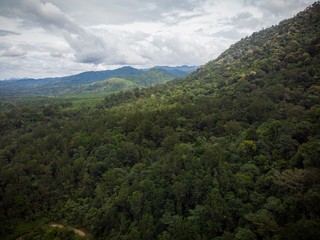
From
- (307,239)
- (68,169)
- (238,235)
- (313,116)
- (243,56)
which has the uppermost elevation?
(243,56)

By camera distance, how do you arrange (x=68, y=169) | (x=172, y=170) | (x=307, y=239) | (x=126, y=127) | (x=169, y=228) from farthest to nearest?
(x=126, y=127) < (x=68, y=169) < (x=172, y=170) < (x=169, y=228) < (x=307, y=239)

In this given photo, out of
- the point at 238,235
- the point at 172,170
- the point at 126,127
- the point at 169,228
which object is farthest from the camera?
the point at 126,127

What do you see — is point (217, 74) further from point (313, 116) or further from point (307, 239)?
point (307, 239)

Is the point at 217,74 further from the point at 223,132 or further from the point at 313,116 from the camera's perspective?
the point at 313,116

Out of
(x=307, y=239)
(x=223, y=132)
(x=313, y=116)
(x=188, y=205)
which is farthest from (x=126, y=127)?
(x=307, y=239)

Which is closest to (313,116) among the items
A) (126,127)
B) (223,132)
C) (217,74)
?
(223,132)

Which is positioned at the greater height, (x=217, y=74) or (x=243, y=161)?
(x=217, y=74)

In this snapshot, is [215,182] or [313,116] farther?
[313,116]
